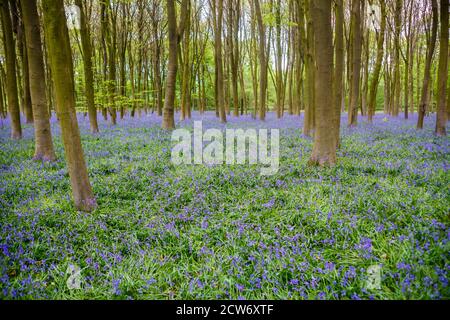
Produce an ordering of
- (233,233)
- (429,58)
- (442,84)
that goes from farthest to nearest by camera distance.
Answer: (429,58) < (442,84) < (233,233)

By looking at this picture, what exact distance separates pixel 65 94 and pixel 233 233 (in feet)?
11.3

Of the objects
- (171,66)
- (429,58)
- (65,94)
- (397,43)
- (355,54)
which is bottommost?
(65,94)

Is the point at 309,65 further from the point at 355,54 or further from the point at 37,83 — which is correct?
the point at 37,83

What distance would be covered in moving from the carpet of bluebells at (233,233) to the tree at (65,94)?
36cm

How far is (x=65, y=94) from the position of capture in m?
4.40

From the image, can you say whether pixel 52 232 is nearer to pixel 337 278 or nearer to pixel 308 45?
pixel 337 278

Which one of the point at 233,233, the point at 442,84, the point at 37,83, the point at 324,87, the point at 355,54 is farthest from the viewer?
the point at 355,54

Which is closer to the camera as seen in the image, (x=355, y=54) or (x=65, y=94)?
(x=65, y=94)

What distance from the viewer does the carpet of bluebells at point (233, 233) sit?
9.02ft

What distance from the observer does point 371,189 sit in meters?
5.00

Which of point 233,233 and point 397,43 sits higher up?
point 397,43

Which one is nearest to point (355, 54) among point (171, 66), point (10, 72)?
point (171, 66)

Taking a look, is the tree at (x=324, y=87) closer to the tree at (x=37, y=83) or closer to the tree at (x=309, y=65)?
the tree at (x=309, y=65)
